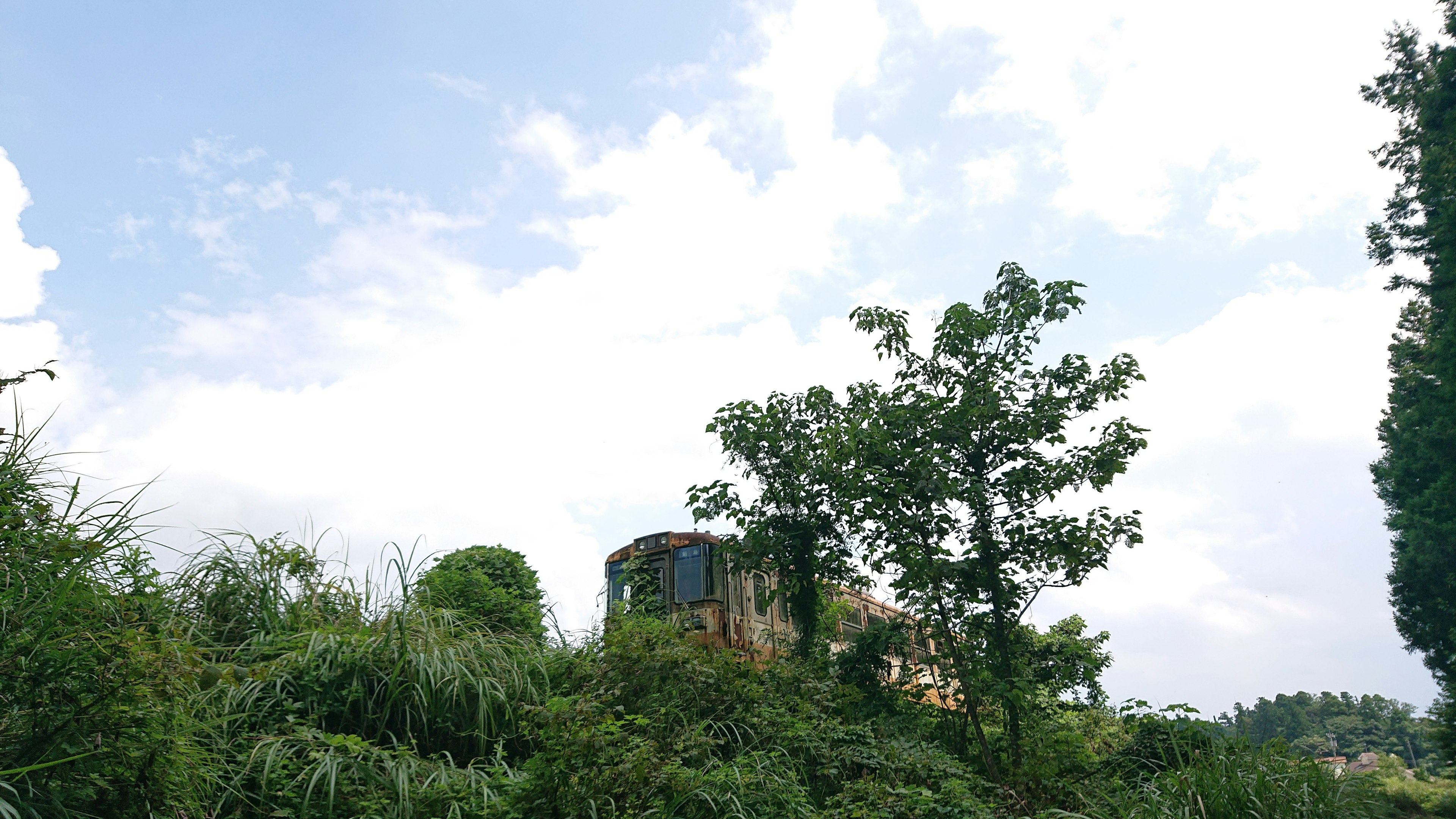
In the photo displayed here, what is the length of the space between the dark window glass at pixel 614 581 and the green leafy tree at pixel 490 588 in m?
1.91

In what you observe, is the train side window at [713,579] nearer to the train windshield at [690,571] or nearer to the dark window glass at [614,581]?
the train windshield at [690,571]

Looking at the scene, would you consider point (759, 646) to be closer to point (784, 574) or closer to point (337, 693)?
point (784, 574)

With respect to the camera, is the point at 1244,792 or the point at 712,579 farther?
the point at 712,579

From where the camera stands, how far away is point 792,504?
10094 millimetres

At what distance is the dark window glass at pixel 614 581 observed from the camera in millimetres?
12678

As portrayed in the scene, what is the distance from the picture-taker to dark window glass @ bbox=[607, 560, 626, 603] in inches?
499

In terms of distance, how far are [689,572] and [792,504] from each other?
9.20ft

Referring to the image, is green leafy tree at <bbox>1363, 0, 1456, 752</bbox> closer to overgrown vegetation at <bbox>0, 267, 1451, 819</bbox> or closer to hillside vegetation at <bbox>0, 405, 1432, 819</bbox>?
overgrown vegetation at <bbox>0, 267, 1451, 819</bbox>

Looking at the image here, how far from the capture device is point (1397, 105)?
18328 mm

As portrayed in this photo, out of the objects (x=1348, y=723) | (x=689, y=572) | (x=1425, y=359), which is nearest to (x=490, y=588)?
(x=689, y=572)

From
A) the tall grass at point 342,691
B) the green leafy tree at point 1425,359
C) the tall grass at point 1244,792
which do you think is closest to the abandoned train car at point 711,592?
the tall grass at point 342,691

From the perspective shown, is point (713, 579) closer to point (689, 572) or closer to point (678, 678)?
point (689, 572)

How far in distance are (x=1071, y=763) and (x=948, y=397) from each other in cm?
400

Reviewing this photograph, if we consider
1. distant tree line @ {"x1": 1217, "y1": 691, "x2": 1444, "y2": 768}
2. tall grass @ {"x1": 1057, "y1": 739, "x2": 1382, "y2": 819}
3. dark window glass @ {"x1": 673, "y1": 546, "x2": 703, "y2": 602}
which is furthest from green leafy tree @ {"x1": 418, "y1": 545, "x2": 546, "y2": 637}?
distant tree line @ {"x1": 1217, "y1": 691, "x2": 1444, "y2": 768}
